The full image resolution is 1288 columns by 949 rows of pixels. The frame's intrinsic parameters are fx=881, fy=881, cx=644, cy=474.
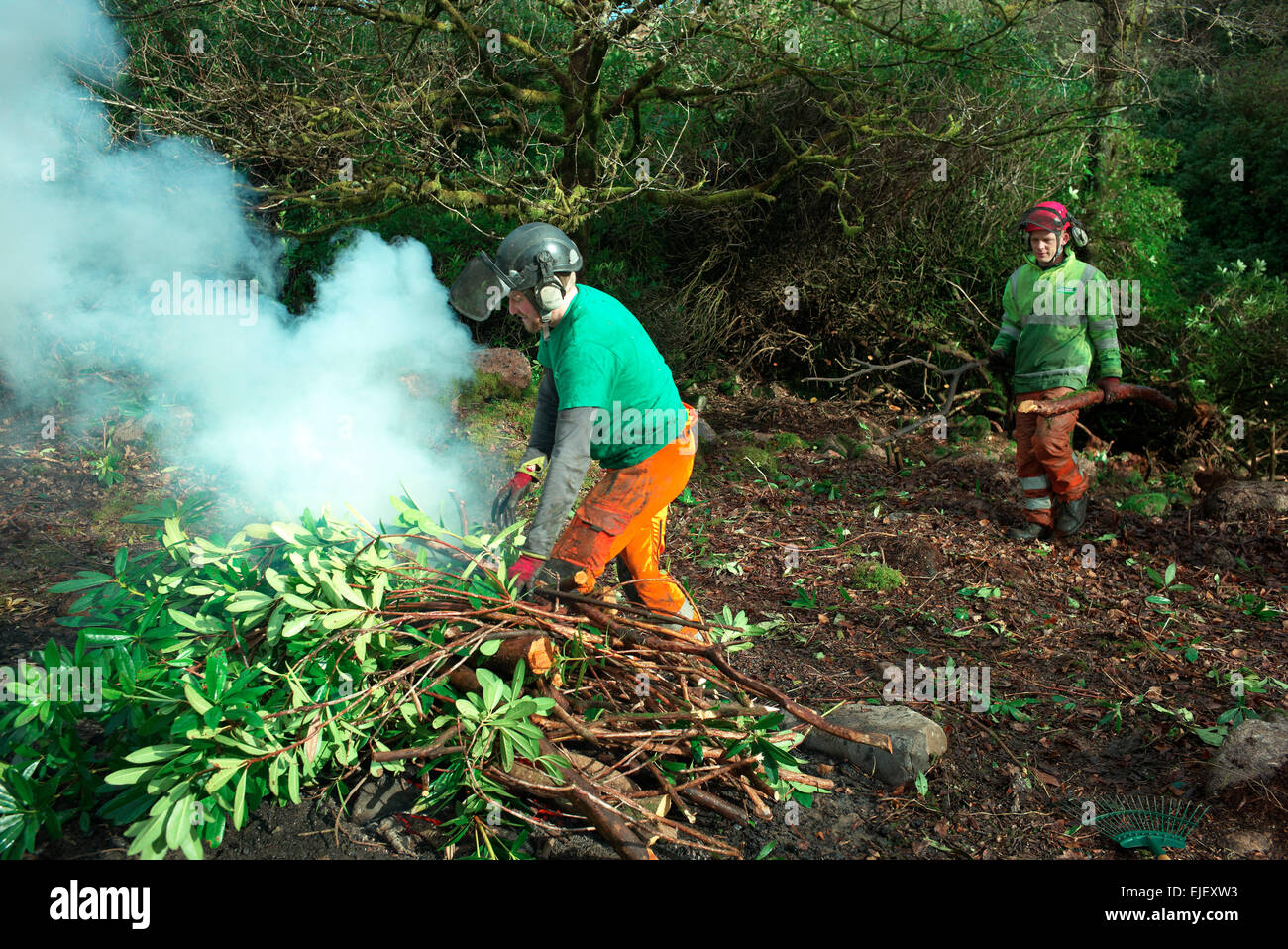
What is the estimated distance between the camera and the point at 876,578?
550cm

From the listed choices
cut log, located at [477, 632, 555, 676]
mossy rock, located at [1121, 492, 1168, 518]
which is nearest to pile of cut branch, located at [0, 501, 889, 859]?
cut log, located at [477, 632, 555, 676]

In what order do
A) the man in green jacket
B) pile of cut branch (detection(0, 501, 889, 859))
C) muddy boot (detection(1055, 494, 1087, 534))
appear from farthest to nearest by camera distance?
1. muddy boot (detection(1055, 494, 1087, 534))
2. the man in green jacket
3. pile of cut branch (detection(0, 501, 889, 859))

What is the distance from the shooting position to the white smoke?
6.14 metres

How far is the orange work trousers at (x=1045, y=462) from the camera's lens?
5.92 m

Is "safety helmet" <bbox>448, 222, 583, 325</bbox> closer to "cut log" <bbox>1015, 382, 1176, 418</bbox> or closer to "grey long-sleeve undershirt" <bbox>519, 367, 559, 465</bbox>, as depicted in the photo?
"grey long-sleeve undershirt" <bbox>519, 367, 559, 465</bbox>

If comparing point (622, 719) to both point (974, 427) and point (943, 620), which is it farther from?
point (974, 427)

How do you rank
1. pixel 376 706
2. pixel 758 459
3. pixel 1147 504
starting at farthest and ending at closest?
pixel 758 459 → pixel 1147 504 → pixel 376 706

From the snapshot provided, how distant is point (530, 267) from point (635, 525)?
3.57 feet

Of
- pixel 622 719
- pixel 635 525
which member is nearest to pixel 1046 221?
pixel 635 525

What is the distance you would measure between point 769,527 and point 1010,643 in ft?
6.87

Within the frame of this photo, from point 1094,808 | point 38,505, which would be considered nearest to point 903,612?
point 1094,808

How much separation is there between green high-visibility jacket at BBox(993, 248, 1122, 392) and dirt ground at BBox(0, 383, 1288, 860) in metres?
1.14

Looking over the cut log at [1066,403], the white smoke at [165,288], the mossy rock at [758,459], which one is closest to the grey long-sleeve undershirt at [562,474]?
the white smoke at [165,288]

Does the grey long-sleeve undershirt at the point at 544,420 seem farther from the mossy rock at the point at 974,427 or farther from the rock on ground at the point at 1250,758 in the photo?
the mossy rock at the point at 974,427
